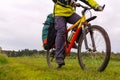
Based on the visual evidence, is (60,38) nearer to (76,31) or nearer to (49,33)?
(76,31)

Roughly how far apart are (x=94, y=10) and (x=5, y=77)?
96.4 inches

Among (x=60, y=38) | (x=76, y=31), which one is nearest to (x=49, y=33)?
(x=60, y=38)

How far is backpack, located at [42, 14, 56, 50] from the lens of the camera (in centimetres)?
1126

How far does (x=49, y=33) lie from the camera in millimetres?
11305

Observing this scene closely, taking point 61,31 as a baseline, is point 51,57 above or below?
below

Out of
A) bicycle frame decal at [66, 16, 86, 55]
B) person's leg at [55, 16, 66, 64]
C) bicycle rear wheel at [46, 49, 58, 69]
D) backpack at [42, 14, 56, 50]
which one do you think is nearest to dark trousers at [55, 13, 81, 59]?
person's leg at [55, 16, 66, 64]

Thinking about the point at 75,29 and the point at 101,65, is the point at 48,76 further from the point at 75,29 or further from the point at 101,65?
the point at 75,29

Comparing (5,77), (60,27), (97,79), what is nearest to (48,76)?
(97,79)

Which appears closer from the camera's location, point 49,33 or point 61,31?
point 61,31

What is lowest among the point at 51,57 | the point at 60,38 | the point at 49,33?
the point at 51,57

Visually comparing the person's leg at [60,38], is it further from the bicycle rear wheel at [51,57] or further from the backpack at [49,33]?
the bicycle rear wheel at [51,57]

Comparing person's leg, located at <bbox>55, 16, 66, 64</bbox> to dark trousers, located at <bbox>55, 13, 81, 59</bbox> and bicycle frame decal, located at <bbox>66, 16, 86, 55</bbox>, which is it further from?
bicycle frame decal, located at <bbox>66, 16, 86, 55</bbox>

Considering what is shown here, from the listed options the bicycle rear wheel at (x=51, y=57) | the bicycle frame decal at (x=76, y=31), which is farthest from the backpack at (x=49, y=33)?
the bicycle frame decal at (x=76, y=31)

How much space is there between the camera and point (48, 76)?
327 inches
